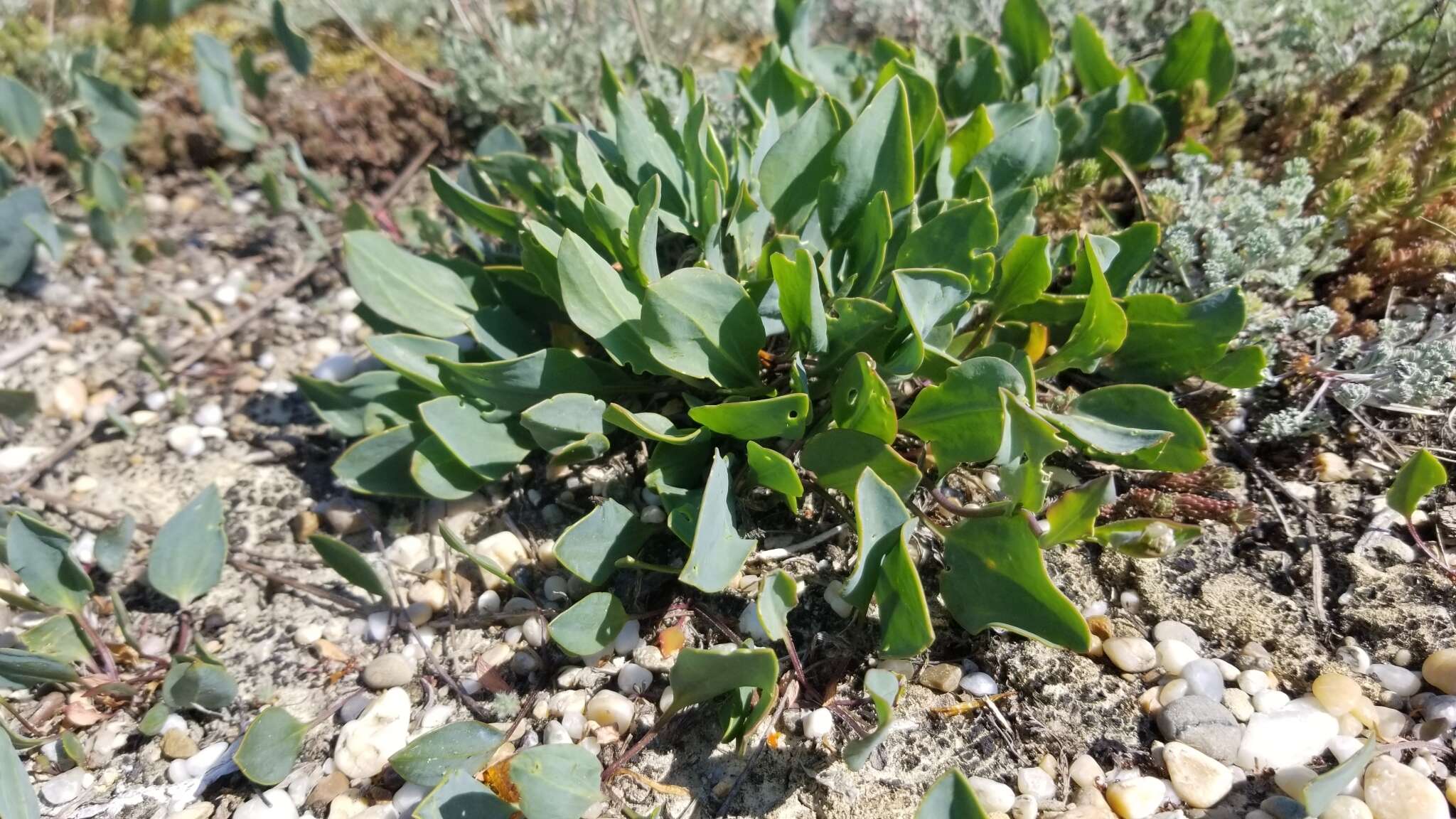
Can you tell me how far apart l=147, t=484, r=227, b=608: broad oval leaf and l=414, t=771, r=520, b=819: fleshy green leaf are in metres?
0.90

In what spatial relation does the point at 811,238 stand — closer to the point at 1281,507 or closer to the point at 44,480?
the point at 1281,507

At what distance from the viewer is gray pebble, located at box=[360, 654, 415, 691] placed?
2049mm

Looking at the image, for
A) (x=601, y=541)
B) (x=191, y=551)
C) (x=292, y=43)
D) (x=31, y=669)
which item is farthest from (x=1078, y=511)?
(x=292, y=43)

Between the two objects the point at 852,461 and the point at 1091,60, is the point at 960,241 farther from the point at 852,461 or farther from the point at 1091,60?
the point at 1091,60

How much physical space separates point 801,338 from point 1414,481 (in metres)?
1.22

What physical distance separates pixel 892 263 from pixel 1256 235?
2.84 feet

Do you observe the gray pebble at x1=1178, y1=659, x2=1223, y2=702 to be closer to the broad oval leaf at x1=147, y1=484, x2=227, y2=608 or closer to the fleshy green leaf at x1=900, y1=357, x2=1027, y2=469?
the fleshy green leaf at x1=900, y1=357, x2=1027, y2=469

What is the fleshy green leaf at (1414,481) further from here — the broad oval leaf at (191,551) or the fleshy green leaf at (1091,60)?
the broad oval leaf at (191,551)

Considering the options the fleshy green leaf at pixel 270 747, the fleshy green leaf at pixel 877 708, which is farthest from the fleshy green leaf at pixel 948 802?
the fleshy green leaf at pixel 270 747

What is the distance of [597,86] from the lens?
11.5 feet

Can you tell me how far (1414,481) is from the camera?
6.11 ft

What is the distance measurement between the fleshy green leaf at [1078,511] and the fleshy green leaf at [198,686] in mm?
1614

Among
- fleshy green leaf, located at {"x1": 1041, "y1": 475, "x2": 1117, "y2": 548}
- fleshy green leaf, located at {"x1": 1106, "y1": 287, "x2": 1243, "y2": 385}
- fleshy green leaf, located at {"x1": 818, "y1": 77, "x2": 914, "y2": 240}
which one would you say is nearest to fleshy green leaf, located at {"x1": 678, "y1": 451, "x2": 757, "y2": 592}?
fleshy green leaf, located at {"x1": 1041, "y1": 475, "x2": 1117, "y2": 548}

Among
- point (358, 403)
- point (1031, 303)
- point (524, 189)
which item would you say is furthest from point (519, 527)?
point (1031, 303)
